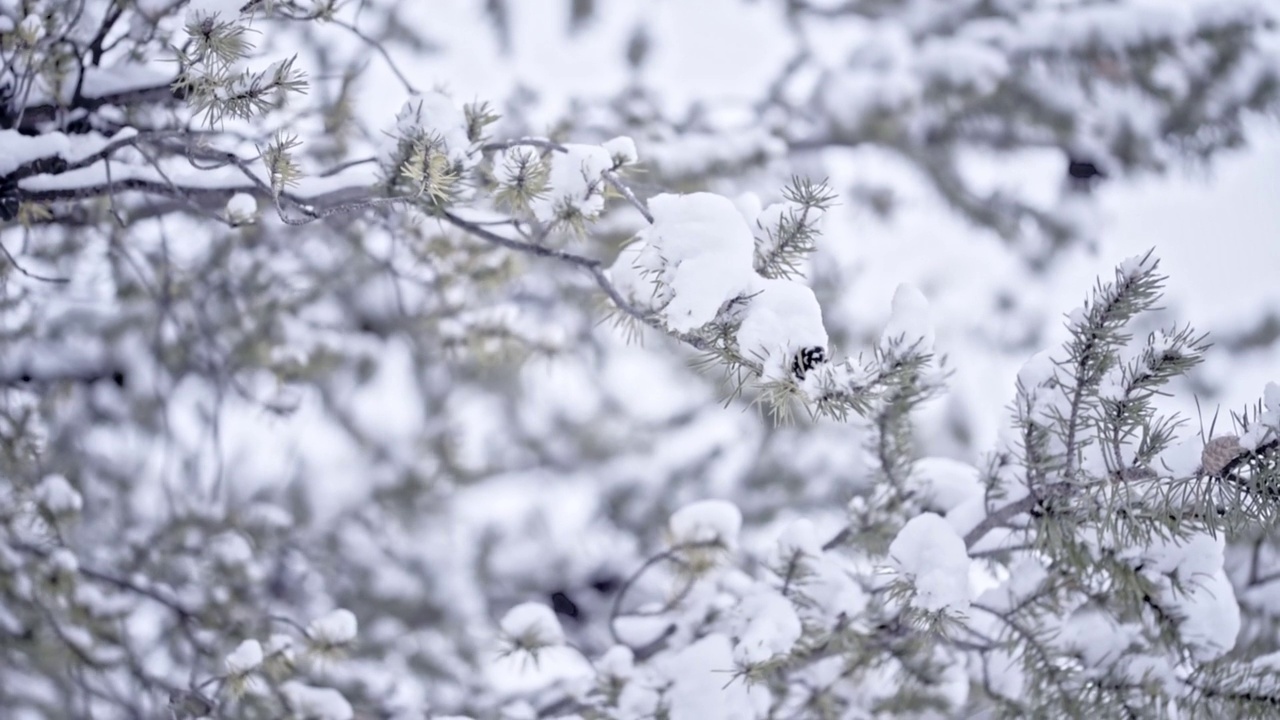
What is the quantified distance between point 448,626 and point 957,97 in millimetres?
3543

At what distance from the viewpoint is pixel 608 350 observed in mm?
4605

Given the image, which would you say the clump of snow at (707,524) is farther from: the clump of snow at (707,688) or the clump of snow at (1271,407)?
the clump of snow at (1271,407)

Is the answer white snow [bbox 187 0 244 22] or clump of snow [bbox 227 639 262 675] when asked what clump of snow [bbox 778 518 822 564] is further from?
white snow [bbox 187 0 244 22]

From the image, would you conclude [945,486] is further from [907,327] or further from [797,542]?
[907,327]

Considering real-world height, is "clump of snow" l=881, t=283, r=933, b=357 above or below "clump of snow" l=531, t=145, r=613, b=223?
below

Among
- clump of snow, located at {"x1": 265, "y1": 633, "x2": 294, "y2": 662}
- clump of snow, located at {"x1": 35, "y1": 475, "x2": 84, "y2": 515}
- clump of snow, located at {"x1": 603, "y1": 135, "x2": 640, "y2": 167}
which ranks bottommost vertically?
clump of snow, located at {"x1": 265, "y1": 633, "x2": 294, "y2": 662}

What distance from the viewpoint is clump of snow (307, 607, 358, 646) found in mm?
1847

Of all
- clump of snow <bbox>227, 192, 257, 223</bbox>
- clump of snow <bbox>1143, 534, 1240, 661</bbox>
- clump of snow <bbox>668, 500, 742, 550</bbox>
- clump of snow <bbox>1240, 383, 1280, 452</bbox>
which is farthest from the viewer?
clump of snow <bbox>668, 500, 742, 550</bbox>

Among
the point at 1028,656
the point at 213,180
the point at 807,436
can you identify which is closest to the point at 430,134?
the point at 213,180

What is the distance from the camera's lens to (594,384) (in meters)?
5.04

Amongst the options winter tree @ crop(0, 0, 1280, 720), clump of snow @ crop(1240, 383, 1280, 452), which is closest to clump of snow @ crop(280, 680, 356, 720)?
winter tree @ crop(0, 0, 1280, 720)

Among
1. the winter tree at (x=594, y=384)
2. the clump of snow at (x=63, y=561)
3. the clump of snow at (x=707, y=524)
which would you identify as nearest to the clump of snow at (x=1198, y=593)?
the winter tree at (x=594, y=384)

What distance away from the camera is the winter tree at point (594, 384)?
1305mm

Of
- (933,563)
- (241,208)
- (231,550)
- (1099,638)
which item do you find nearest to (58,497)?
(231,550)
